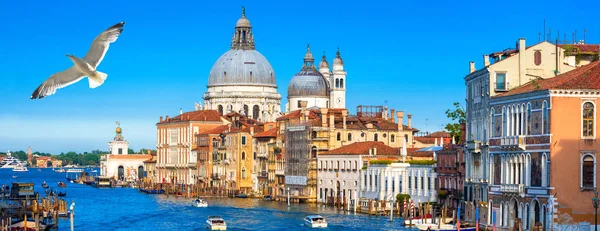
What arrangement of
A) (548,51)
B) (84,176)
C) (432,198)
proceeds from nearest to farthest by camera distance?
(548,51) → (432,198) → (84,176)

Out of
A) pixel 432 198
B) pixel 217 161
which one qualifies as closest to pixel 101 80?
pixel 432 198

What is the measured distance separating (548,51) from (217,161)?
58.0 metres

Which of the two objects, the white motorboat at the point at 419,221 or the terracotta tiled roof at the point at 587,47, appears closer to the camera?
the terracotta tiled roof at the point at 587,47

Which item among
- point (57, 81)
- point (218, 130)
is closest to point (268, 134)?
point (218, 130)

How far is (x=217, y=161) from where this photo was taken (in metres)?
100

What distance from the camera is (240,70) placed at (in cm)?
12394

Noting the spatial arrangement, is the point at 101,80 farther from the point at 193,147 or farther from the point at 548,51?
the point at 193,147

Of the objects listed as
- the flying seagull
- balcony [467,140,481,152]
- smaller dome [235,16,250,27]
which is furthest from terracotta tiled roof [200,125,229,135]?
the flying seagull

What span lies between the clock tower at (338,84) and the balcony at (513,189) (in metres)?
76.3

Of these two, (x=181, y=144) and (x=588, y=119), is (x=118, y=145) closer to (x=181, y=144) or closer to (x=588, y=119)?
(x=181, y=144)

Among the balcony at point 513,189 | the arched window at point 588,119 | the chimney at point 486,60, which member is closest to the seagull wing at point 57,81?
the arched window at point 588,119

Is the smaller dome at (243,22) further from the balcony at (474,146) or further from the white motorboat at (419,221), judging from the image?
the balcony at (474,146)

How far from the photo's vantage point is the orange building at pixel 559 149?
38.4 metres

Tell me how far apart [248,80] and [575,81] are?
8695cm
